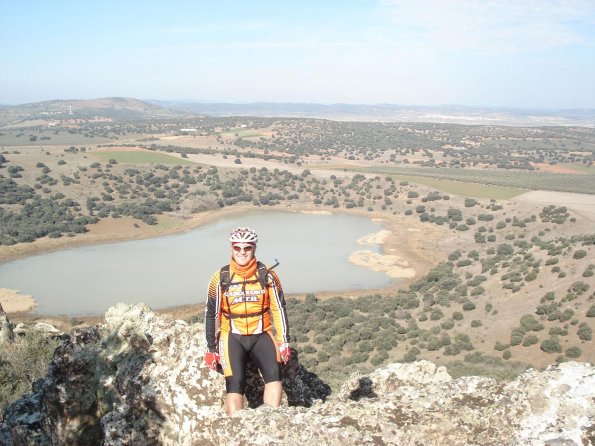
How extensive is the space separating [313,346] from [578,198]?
47.5 meters

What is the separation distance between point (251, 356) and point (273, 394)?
0.51 m

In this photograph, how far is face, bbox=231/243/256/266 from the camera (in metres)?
5.10

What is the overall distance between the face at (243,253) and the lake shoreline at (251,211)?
21.2m

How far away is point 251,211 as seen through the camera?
54.2m

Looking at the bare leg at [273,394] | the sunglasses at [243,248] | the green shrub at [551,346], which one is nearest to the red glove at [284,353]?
the bare leg at [273,394]

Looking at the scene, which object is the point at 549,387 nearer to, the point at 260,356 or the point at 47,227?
the point at 260,356

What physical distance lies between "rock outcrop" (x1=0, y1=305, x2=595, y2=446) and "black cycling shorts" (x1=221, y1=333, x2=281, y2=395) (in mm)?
288

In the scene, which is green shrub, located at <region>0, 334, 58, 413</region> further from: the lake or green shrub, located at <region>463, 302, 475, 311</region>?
green shrub, located at <region>463, 302, 475, 311</region>

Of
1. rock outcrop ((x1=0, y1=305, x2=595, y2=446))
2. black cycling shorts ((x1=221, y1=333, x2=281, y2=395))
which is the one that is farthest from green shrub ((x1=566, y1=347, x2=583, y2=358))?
black cycling shorts ((x1=221, y1=333, x2=281, y2=395))

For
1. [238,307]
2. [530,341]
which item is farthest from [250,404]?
[530,341]

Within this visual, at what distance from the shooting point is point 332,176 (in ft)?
215

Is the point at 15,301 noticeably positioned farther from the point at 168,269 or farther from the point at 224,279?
the point at 224,279

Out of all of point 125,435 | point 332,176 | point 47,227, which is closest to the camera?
point 125,435

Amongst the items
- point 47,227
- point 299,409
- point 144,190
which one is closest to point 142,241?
point 47,227
